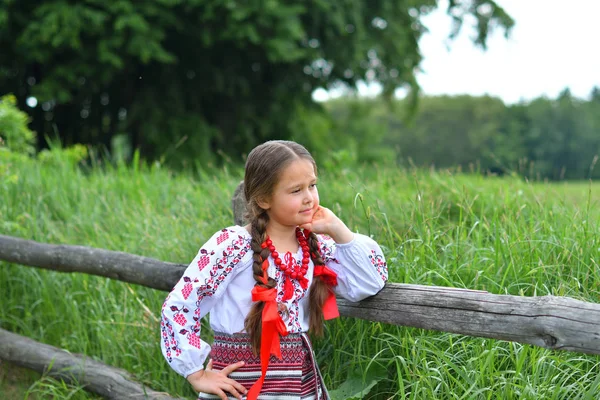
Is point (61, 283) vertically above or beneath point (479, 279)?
beneath

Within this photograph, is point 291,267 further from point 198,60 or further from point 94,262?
point 198,60

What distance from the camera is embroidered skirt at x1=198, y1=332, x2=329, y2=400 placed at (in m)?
2.52

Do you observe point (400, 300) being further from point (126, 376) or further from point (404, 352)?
point (126, 376)

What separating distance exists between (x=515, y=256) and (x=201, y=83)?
9.52 meters

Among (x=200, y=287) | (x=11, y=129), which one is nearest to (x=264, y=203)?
(x=200, y=287)

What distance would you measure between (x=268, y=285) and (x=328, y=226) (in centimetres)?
28

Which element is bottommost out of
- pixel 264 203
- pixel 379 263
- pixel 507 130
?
pixel 507 130

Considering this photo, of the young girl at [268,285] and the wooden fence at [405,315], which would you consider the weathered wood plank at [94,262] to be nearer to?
the wooden fence at [405,315]

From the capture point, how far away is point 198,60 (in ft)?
39.8

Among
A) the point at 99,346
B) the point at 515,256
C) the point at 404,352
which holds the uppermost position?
the point at 515,256

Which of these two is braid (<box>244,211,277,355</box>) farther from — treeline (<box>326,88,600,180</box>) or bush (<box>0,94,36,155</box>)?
treeline (<box>326,88,600,180</box>)

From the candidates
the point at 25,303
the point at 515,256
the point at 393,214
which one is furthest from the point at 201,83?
the point at 515,256

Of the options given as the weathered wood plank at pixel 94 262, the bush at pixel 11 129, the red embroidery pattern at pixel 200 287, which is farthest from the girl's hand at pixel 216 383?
the bush at pixel 11 129

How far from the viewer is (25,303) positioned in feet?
16.6
